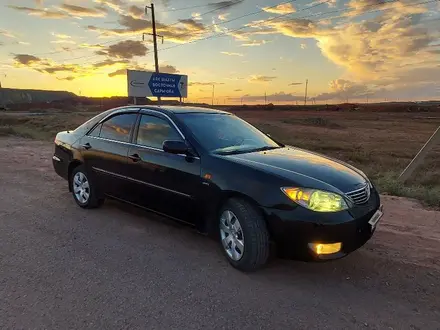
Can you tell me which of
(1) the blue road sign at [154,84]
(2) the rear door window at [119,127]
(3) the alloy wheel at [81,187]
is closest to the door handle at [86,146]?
(2) the rear door window at [119,127]

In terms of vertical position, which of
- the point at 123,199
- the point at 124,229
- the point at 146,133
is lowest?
the point at 124,229

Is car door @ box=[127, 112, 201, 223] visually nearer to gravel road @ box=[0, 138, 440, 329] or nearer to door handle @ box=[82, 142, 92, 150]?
gravel road @ box=[0, 138, 440, 329]

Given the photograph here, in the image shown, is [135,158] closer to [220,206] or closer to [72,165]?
[220,206]

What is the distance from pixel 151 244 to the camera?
436 centimetres

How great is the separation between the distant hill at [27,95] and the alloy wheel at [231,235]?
127 m

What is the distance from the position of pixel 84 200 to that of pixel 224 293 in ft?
10.7

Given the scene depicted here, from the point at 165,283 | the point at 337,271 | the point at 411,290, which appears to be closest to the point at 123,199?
the point at 165,283

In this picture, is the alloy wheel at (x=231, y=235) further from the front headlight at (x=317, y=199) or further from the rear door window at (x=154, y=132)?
the rear door window at (x=154, y=132)

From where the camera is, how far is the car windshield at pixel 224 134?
14.1 feet

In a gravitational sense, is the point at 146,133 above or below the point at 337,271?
above

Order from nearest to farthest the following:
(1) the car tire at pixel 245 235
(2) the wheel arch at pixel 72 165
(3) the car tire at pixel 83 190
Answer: (1) the car tire at pixel 245 235, (3) the car tire at pixel 83 190, (2) the wheel arch at pixel 72 165

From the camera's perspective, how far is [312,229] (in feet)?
10.8

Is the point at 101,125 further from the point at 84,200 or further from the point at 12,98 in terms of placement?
the point at 12,98

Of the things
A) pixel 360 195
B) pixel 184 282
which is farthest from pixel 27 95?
pixel 360 195
